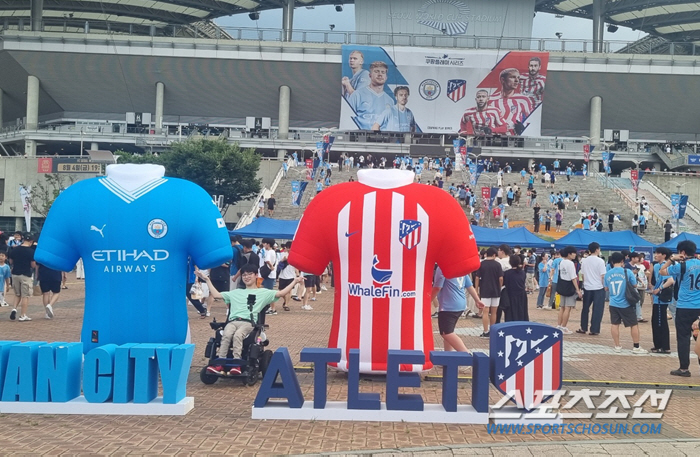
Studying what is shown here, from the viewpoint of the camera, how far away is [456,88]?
55781 millimetres

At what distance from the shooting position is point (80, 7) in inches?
2330

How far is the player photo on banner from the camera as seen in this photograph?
180 ft

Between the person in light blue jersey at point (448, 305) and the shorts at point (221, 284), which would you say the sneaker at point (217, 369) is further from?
the shorts at point (221, 284)

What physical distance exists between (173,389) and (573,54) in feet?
176

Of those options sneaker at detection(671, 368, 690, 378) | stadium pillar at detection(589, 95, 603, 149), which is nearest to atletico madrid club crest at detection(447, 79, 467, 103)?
stadium pillar at detection(589, 95, 603, 149)

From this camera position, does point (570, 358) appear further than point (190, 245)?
Yes

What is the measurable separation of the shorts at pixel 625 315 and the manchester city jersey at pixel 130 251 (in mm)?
6397

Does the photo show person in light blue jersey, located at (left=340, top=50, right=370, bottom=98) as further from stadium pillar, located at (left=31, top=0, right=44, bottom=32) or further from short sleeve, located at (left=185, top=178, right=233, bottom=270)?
short sleeve, located at (left=185, top=178, right=233, bottom=270)

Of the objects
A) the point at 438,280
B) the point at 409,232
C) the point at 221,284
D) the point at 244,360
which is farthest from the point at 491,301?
the point at 244,360

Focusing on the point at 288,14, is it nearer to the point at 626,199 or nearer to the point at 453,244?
the point at 626,199

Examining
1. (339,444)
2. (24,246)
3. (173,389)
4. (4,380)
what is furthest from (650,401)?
(24,246)

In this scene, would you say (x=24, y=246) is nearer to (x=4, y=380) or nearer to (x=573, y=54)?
(x=4, y=380)

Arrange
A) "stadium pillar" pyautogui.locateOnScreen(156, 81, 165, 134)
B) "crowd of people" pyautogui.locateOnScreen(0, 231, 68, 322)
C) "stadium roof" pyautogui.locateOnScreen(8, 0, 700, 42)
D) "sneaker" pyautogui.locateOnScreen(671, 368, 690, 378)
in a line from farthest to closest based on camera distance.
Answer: "stadium roof" pyautogui.locateOnScreen(8, 0, 700, 42), "stadium pillar" pyautogui.locateOnScreen(156, 81, 165, 134), "crowd of people" pyautogui.locateOnScreen(0, 231, 68, 322), "sneaker" pyautogui.locateOnScreen(671, 368, 690, 378)

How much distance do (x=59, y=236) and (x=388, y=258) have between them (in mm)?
3291
